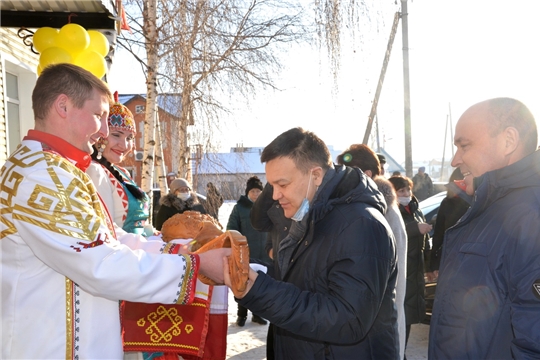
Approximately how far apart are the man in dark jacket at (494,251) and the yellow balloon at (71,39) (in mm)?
3457

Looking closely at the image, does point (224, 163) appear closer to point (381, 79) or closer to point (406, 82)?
point (381, 79)

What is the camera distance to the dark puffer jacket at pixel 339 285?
1932mm

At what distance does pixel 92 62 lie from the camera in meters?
4.36

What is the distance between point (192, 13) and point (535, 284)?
306 inches

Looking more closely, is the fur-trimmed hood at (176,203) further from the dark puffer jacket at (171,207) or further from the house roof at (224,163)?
the house roof at (224,163)

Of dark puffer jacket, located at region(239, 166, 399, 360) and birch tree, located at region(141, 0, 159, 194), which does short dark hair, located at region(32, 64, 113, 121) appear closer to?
dark puffer jacket, located at region(239, 166, 399, 360)

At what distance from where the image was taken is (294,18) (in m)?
10.3

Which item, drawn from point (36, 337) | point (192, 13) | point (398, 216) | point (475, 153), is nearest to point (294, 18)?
point (192, 13)

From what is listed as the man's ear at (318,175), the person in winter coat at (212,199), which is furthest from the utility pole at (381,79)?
the man's ear at (318,175)

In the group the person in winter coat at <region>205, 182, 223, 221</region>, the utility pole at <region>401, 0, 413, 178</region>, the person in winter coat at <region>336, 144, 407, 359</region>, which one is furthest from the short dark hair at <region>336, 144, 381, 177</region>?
the utility pole at <region>401, 0, 413, 178</region>

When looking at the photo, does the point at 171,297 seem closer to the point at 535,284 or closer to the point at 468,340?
the point at 468,340

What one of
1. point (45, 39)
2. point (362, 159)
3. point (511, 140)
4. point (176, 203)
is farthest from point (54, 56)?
point (511, 140)

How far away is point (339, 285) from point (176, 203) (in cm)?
545

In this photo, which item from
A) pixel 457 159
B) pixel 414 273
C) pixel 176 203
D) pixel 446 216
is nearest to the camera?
pixel 457 159
